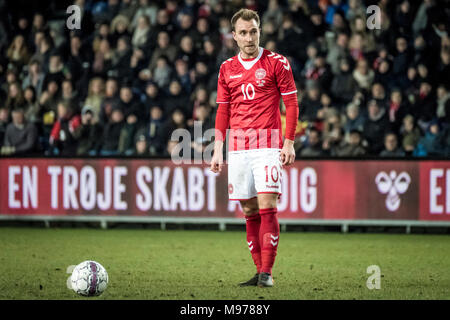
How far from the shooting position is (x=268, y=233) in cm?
721

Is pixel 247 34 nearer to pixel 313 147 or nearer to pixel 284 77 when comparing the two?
pixel 284 77

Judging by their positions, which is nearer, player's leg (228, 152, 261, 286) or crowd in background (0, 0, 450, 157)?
player's leg (228, 152, 261, 286)

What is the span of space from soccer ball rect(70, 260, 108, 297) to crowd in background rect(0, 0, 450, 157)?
693cm

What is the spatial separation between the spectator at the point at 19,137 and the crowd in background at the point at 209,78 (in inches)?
0.8

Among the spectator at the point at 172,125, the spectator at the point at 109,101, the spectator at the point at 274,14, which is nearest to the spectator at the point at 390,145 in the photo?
the spectator at the point at 172,125

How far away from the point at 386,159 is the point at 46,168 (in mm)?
5357

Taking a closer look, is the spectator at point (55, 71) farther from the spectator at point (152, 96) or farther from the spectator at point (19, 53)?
the spectator at point (152, 96)

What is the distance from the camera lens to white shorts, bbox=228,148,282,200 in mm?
7211

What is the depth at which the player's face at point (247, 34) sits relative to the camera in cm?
716

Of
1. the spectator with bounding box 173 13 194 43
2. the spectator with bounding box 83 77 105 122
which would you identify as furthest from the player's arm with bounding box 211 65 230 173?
the spectator with bounding box 173 13 194 43

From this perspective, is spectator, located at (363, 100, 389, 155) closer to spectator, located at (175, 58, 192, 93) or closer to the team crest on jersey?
spectator, located at (175, 58, 192, 93)

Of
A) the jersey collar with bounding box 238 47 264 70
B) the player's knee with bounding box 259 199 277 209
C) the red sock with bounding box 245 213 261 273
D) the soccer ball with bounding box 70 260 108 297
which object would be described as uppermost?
the jersey collar with bounding box 238 47 264 70

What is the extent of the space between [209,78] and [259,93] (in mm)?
8303
